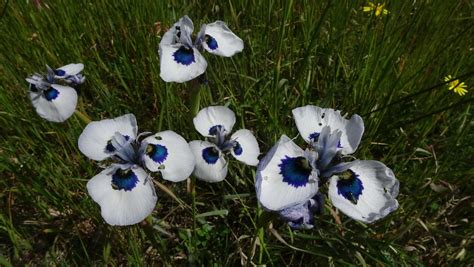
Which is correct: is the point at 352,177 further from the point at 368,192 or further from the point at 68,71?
the point at 68,71

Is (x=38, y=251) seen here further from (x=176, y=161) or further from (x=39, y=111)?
(x=176, y=161)

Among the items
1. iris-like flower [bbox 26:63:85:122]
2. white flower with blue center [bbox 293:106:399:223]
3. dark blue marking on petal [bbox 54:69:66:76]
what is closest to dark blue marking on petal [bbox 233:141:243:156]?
white flower with blue center [bbox 293:106:399:223]

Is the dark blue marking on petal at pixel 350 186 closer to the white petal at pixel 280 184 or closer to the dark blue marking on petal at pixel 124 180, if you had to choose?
the white petal at pixel 280 184

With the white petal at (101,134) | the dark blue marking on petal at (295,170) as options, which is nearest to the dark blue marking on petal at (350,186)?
the dark blue marking on petal at (295,170)

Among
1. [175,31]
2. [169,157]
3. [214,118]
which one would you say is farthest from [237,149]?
[175,31]

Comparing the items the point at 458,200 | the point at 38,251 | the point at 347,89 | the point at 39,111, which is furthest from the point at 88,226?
the point at 458,200

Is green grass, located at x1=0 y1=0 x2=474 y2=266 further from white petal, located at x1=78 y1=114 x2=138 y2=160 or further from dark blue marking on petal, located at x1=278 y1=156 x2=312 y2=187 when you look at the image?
dark blue marking on petal, located at x1=278 y1=156 x2=312 y2=187

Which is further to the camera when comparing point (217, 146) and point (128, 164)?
point (217, 146)

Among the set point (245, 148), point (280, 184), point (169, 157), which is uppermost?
point (280, 184)
